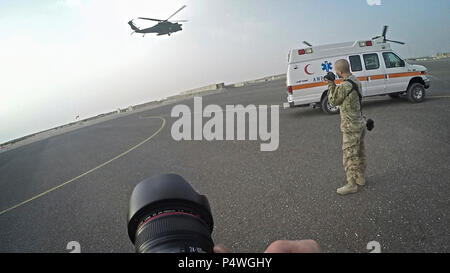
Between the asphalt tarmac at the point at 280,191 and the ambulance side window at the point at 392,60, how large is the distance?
1.64 meters

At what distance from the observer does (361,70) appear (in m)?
9.54

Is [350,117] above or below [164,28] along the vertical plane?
below

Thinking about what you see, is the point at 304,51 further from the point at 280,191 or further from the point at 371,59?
the point at 280,191

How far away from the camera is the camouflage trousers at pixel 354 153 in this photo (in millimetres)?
3803

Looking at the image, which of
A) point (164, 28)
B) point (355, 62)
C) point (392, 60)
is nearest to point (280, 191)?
point (355, 62)

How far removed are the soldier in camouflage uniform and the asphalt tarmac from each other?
56 centimetres

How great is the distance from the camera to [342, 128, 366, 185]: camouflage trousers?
3.80 metres

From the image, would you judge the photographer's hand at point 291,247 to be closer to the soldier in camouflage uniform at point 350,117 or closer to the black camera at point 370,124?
the soldier in camouflage uniform at point 350,117

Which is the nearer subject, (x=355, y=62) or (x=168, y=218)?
(x=168, y=218)

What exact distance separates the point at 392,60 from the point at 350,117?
25.6ft

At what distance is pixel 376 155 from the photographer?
5523mm

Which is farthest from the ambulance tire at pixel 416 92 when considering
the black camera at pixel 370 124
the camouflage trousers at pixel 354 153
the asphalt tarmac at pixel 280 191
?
the camouflage trousers at pixel 354 153
